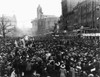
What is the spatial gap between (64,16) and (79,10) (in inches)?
910

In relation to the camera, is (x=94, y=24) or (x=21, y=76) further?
(x=94, y=24)

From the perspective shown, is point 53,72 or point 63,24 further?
point 63,24

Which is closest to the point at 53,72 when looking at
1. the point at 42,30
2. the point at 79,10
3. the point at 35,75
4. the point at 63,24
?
the point at 35,75

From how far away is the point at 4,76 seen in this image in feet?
38.4

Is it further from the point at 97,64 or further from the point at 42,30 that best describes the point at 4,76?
the point at 42,30

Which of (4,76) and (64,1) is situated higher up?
(64,1)

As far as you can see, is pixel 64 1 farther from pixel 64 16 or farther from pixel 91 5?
pixel 91 5

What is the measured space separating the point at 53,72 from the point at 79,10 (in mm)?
56903

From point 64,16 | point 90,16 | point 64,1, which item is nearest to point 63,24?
point 64,16

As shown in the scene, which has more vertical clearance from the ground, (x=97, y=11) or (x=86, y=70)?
(x=97, y=11)

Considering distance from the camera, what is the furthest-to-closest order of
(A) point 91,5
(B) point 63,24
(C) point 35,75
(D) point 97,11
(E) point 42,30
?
(E) point 42,30 < (B) point 63,24 < (A) point 91,5 < (D) point 97,11 < (C) point 35,75

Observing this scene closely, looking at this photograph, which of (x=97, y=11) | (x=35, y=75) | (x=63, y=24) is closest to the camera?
(x=35, y=75)

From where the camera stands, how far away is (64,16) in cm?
9031

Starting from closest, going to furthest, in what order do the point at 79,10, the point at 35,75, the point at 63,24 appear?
the point at 35,75 < the point at 79,10 < the point at 63,24
